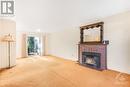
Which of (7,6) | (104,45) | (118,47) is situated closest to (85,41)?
(104,45)

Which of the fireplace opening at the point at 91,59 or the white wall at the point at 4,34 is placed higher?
the white wall at the point at 4,34

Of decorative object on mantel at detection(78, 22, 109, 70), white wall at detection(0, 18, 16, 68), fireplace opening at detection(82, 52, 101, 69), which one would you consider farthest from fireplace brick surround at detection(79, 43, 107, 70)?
white wall at detection(0, 18, 16, 68)

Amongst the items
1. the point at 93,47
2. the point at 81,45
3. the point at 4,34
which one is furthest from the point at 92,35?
the point at 4,34

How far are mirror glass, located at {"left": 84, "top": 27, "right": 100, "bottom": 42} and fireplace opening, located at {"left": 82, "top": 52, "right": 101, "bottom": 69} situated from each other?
0.66 m

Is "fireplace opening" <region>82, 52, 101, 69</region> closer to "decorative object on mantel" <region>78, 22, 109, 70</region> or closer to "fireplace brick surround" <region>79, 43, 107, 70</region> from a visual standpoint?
"decorative object on mantel" <region>78, 22, 109, 70</region>

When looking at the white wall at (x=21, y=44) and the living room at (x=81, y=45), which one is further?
the white wall at (x=21, y=44)

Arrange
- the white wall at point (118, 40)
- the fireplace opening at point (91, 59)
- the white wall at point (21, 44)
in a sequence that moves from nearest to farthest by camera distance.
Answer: the white wall at point (118, 40), the fireplace opening at point (91, 59), the white wall at point (21, 44)

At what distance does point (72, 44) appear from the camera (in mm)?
6738

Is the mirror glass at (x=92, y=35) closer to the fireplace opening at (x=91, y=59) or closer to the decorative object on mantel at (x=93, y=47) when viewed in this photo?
the decorative object on mantel at (x=93, y=47)

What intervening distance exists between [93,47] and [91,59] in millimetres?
574

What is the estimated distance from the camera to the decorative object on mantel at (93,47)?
15.0 feet

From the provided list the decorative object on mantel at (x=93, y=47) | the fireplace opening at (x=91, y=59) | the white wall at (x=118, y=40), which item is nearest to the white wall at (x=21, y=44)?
the decorative object on mantel at (x=93, y=47)

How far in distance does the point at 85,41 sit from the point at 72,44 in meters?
1.29

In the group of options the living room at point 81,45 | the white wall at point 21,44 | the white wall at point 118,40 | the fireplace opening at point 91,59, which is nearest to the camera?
the living room at point 81,45
